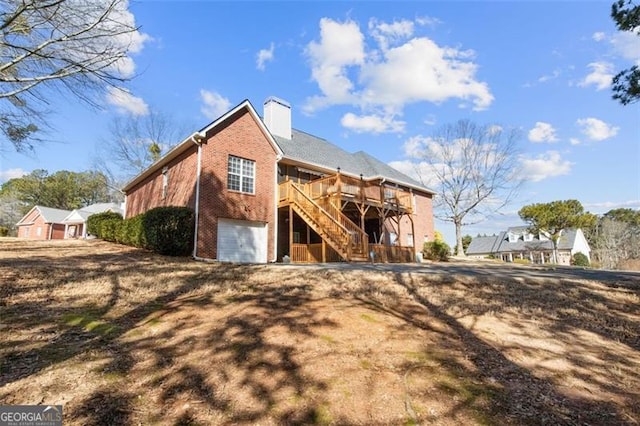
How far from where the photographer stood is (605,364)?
419 cm

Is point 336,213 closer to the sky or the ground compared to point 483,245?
closer to the sky

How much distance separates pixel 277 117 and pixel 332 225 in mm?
8882

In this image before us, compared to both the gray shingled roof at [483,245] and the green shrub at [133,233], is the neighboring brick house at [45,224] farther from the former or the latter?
the gray shingled roof at [483,245]

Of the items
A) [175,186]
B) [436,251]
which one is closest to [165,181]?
[175,186]

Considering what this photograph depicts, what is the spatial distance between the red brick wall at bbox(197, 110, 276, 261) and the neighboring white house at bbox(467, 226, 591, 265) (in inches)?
1490

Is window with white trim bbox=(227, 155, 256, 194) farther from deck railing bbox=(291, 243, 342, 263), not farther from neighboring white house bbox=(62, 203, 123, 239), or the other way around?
neighboring white house bbox=(62, 203, 123, 239)

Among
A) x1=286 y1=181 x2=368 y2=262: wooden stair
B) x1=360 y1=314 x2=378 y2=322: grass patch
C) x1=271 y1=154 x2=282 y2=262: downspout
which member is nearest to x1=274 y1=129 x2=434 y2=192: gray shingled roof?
x1=271 y1=154 x2=282 y2=262: downspout

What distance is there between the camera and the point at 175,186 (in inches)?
624

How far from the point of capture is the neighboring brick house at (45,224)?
38.3 m

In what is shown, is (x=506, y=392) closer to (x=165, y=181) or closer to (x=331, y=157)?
(x=165, y=181)

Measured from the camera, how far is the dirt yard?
3135 millimetres

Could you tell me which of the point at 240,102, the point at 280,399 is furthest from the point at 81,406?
the point at 240,102

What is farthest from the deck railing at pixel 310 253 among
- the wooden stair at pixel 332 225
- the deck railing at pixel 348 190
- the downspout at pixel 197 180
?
the downspout at pixel 197 180

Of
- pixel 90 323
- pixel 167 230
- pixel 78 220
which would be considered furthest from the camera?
pixel 78 220
